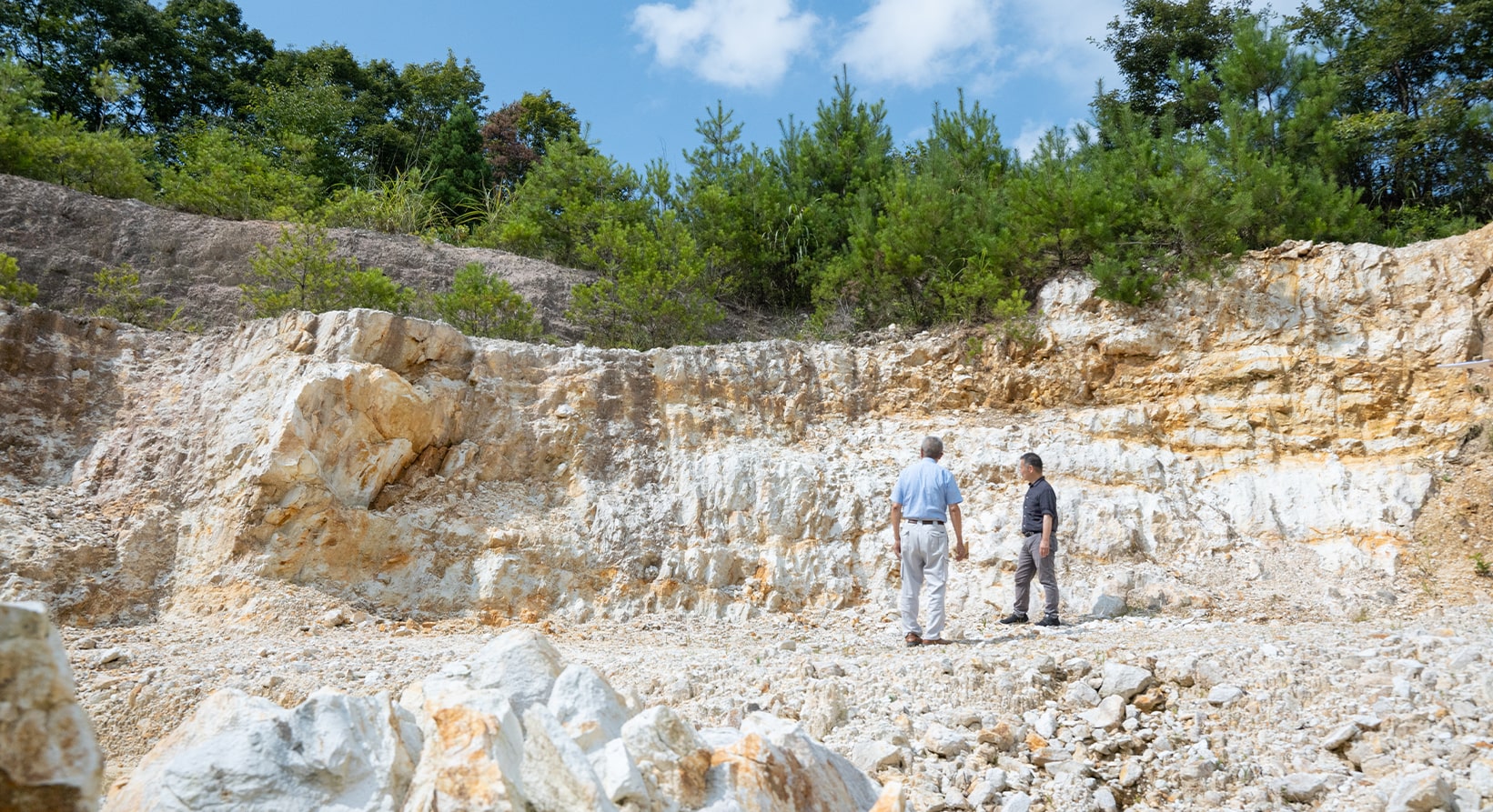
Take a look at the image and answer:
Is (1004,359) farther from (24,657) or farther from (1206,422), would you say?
(24,657)

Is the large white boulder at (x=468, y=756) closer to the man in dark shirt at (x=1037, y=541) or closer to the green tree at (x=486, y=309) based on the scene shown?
the man in dark shirt at (x=1037, y=541)

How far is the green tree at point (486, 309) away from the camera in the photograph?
1300 cm

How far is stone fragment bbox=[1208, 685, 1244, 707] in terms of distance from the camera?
548 centimetres

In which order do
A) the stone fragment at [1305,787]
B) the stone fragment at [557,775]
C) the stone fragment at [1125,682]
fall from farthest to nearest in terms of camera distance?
the stone fragment at [1125,682]
the stone fragment at [1305,787]
the stone fragment at [557,775]

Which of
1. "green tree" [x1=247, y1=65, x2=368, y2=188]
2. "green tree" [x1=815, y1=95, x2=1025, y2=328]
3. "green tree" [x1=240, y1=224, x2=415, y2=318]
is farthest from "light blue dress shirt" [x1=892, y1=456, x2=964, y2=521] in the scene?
"green tree" [x1=247, y1=65, x2=368, y2=188]

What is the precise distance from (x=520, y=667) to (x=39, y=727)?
2.47 m

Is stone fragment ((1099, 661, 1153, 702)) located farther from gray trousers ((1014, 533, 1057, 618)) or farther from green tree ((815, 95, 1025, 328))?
green tree ((815, 95, 1025, 328))

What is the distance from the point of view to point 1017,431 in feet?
37.6

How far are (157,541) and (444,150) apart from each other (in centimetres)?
1478

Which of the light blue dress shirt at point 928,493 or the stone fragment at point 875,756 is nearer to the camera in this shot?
the stone fragment at point 875,756

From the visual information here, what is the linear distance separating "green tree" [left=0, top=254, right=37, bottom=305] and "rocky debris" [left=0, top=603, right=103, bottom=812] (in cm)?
1140

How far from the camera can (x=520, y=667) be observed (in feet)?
15.9

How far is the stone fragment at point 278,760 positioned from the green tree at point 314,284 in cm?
939

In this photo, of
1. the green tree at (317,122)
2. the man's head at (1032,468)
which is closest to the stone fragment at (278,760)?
the man's head at (1032,468)
